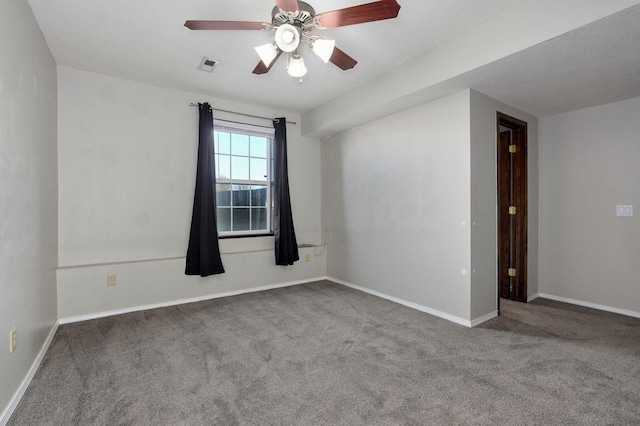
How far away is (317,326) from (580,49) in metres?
3.02

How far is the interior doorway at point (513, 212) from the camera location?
379 cm

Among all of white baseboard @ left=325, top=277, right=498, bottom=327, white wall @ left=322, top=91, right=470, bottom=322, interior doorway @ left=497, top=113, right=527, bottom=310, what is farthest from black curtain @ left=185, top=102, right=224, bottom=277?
interior doorway @ left=497, top=113, right=527, bottom=310

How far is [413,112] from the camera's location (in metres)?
3.50

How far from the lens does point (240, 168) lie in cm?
433

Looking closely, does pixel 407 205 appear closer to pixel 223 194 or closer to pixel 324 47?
pixel 324 47

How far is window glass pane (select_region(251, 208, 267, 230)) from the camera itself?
4488 millimetres

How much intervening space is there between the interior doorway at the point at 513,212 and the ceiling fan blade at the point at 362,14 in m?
2.59

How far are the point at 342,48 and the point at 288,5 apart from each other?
3.67 ft

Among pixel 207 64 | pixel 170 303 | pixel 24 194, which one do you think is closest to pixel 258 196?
pixel 170 303

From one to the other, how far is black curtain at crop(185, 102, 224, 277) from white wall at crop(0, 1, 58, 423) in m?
1.31

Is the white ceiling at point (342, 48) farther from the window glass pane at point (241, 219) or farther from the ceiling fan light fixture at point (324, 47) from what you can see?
the window glass pane at point (241, 219)

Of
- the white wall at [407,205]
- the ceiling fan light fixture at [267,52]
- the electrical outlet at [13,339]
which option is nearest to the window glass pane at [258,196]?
the white wall at [407,205]

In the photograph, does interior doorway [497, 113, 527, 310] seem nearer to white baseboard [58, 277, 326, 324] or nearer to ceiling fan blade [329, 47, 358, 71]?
ceiling fan blade [329, 47, 358, 71]

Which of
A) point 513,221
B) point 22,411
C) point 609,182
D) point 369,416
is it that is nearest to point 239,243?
point 22,411
